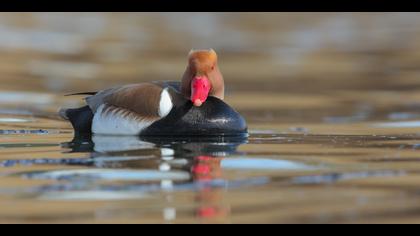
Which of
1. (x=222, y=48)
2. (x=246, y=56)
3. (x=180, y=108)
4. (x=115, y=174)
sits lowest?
(x=115, y=174)

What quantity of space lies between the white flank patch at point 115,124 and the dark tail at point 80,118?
3.8 inches

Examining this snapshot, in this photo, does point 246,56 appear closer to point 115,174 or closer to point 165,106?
point 165,106

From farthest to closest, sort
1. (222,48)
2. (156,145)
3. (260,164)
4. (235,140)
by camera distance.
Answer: (222,48) < (235,140) < (156,145) < (260,164)

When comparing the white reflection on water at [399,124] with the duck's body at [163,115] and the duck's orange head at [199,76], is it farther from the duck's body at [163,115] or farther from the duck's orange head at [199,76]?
the duck's orange head at [199,76]

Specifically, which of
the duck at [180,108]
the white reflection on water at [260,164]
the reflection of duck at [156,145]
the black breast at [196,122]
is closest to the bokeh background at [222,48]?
the duck at [180,108]

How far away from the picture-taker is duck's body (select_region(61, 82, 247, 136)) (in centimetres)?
981

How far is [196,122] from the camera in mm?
9805

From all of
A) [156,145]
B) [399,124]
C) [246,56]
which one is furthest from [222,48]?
[156,145]

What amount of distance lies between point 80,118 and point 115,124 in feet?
2.20

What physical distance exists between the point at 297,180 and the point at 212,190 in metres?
0.71

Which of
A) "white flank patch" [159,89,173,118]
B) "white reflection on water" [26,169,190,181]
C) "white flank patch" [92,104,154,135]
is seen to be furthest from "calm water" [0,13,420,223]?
"white flank patch" [159,89,173,118]

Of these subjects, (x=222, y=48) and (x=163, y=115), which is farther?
(x=222, y=48)

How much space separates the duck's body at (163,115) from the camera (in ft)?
32.2
